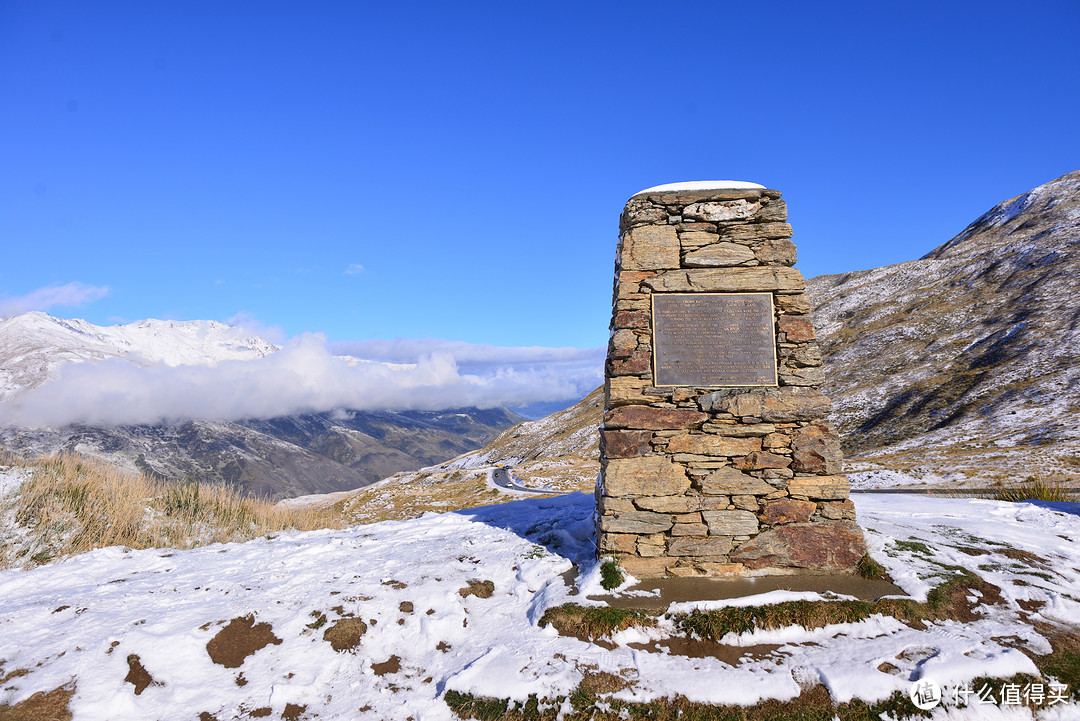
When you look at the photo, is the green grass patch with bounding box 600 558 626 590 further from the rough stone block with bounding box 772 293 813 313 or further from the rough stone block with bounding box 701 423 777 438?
the rough stone block with bounding box 772 293 813 313

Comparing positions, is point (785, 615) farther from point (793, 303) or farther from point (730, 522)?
point (793, 303)

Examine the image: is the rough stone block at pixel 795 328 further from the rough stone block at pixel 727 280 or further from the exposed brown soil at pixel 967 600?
the exposed brown soil at pixel 967 600

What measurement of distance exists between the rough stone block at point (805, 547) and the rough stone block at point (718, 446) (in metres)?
1.20

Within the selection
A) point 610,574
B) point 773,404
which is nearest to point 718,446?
point 773,404

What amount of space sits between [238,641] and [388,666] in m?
1.83

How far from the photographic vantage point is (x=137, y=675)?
516cm

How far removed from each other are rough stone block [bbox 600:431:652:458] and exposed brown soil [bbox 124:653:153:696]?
18.9ft

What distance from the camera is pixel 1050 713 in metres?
4.50

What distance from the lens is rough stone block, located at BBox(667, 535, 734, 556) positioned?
705cm

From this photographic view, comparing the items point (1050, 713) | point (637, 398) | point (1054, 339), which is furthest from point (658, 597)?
point (1054, 339)

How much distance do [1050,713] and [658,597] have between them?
3.64 metres

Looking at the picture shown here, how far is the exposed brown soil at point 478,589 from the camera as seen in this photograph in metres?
6.77

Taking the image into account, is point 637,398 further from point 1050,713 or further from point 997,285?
point 997,285

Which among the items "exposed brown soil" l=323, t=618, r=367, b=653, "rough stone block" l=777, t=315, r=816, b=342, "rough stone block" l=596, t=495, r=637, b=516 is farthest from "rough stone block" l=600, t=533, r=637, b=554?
"rough stone block" l=777, t=315, r=816, b=342
